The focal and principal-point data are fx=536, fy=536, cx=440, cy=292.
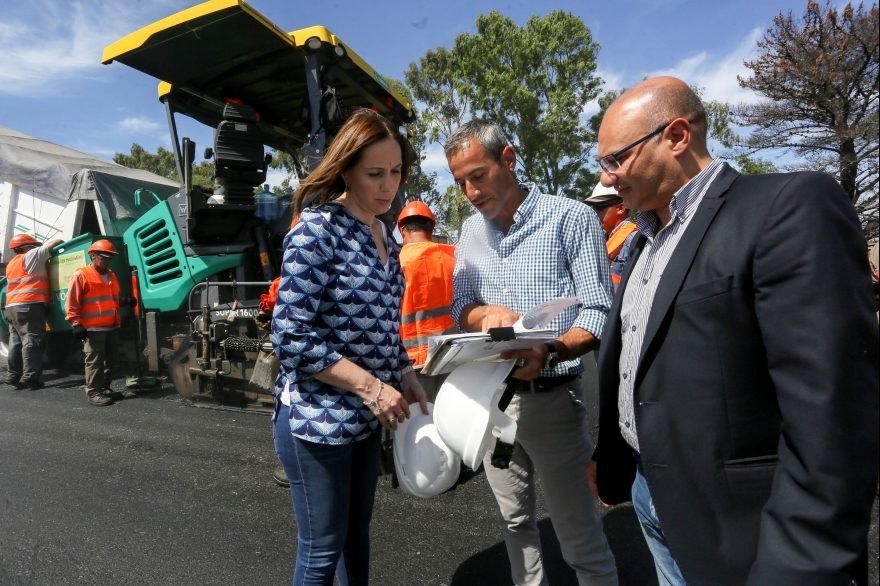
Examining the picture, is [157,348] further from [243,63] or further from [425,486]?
[425,486]

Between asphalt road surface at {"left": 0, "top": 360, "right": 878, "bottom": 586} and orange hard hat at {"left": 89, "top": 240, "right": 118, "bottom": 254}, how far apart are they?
2.41 metres

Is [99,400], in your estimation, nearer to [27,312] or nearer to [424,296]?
[27,312]

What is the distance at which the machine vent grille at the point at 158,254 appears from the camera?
586 centimetres


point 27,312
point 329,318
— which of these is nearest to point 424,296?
point 329,318

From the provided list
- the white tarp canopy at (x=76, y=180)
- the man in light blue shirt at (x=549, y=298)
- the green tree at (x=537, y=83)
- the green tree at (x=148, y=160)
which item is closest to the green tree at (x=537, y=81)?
the green tree at (x=537, y=83)

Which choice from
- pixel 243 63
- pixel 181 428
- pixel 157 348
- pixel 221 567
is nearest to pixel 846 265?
pixel 221 567

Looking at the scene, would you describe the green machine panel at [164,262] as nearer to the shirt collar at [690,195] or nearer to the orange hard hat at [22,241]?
the orange hard hat at [22,241]

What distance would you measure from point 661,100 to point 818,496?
87 centimetres

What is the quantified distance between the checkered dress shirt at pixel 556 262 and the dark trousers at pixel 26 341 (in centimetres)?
767

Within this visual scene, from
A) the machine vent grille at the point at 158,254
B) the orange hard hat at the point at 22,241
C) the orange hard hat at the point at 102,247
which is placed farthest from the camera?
the orange hard hat at the point at 22,241

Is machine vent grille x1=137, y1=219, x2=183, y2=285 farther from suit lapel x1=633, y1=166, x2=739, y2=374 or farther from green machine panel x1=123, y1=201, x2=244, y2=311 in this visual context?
suit lapel x1=633, y1=166, x2=739, y2=374

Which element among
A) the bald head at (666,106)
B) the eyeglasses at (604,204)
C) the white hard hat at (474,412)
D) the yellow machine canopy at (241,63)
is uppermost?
the yellow machine canopy at (241,63)

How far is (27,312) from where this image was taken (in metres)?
7.30

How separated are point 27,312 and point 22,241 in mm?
1051
